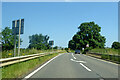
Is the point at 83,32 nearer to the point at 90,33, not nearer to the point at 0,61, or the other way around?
the point at 90,33

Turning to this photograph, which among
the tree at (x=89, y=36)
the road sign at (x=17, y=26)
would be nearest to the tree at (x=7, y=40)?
the tree at (x=89, y=36)

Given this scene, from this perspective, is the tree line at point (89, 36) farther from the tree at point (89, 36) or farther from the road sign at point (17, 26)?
the road sign at point (17, 26)

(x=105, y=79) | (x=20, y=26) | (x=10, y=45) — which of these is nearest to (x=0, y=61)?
(x=105, y=79)

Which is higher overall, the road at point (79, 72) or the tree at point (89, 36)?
the tree at point (89, 36)

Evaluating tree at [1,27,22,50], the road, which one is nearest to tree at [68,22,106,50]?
tree at [1,27,22,50]

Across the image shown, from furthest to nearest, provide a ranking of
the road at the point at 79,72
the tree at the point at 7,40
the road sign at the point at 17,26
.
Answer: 1. the tree at the point at 7,40
2. the road sign at the point at 17,26
3. the road at the point at 79,72

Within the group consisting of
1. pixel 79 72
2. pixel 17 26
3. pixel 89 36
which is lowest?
pixel 79 72

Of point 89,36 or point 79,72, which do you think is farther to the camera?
point 89,36

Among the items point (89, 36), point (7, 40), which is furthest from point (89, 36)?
point (7, 40)

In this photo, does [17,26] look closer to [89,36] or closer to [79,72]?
[79,72]

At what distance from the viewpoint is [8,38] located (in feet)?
202

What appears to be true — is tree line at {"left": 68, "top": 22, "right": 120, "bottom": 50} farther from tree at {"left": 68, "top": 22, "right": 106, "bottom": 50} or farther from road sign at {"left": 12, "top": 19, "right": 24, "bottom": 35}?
road sign at {"left": 12, "top": 19, "right": 24, "bottom": 35}

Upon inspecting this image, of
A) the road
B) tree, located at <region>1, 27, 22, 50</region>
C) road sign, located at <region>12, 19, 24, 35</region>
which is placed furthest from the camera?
tree, located at <region>1, 27, 22, 50</region>

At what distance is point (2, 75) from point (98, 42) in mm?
63333
